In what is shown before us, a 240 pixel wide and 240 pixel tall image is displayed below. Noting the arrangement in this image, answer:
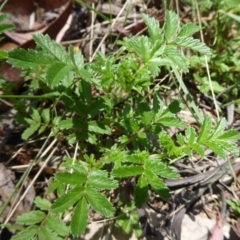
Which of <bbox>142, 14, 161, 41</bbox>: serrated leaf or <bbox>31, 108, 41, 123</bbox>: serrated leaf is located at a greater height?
<bbox>142, 14, 161, 41</bbox>: serrated leaf

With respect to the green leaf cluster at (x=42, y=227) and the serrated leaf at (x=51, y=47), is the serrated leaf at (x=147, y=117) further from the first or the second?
the green leaf cluster at (x=42, y=227)

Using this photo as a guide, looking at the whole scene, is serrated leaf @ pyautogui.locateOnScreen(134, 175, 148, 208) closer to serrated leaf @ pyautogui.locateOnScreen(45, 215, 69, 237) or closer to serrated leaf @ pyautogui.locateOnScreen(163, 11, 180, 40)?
serrated leaf @ pyautogui.locateOnScreen(45, 215, 69, 237)

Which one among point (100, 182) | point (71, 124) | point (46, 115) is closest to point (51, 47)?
point (71, 124)

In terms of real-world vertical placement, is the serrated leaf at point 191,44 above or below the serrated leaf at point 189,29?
below

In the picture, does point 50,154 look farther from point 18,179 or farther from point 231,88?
point 231,88

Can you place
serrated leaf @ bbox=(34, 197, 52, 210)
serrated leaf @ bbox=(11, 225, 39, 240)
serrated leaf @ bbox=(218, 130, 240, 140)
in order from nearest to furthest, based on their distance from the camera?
serrated leaf @ bbox=(218, 130, 240, 140) → serrated leaf @ bbox=(11, 225, 39, 240) → serrated leaf @ bbox=(34, 197, 52, 210)

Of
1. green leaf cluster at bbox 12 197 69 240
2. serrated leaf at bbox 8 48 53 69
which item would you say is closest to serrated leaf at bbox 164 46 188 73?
serrated leaf at bbox 8 48 53 69

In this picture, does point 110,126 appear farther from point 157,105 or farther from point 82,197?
point 82,197

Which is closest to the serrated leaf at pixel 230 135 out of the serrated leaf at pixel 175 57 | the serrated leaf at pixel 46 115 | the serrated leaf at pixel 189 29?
the serrated leaf at pixel 175 57
